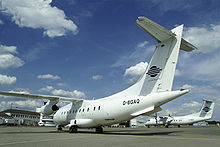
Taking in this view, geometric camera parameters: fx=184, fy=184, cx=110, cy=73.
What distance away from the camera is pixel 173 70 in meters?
10.9

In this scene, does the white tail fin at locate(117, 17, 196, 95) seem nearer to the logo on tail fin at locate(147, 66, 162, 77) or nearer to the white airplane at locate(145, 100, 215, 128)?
the logo on tail fin at locate(147, 66, 162, 77)

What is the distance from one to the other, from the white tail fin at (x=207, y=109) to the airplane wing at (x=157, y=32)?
3618 cm

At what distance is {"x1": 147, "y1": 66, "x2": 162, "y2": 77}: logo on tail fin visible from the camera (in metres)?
11.6

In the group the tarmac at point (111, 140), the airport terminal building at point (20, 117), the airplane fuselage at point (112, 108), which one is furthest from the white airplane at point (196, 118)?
the airport terminal building at point (20, 117)

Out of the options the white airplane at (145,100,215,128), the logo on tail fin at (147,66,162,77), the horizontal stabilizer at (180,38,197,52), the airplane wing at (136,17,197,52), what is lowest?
the white airplane at (145,100,215,128)

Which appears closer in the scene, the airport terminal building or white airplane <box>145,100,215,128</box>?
white airplane <box>145,100,215,128</box>

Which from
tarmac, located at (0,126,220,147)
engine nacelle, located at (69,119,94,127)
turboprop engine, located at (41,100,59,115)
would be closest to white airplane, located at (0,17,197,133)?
engine nacelle, located at (69,119,94,127)

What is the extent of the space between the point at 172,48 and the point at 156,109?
12.9ft

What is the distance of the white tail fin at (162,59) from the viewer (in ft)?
35.7

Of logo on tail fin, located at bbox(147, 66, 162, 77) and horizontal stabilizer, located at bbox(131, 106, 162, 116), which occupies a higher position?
logo on tail fin, located at bbox(147, 66, 162, 77)

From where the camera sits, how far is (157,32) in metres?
10.8

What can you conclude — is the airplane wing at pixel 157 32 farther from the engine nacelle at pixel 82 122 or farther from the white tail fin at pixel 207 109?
the white tail fin at pixel 207 109

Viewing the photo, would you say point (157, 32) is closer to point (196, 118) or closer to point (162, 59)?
point (162, 59)

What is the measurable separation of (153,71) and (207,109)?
124 feet
